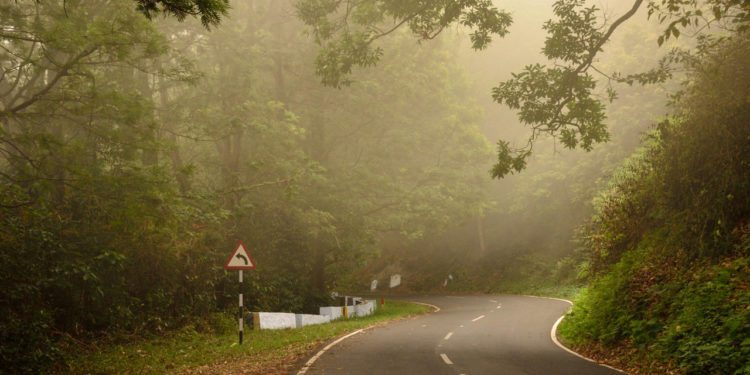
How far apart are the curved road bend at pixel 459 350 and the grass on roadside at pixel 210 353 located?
1.01 meters

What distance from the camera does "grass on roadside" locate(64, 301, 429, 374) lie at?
11.9m

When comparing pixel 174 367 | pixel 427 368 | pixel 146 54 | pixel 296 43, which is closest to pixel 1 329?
pixel 174 367

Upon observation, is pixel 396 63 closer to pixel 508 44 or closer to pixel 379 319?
pixel 379 319

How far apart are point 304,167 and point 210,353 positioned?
9952 mm

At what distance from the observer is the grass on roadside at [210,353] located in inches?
468

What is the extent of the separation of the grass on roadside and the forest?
834mm

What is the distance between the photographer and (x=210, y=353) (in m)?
14.1

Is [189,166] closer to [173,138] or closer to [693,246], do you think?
[173,138]

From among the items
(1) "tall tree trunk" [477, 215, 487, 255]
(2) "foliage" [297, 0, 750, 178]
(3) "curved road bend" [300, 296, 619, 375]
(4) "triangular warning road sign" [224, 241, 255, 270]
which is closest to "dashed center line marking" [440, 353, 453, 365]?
(3) "curved road bend" [300, 296, 619, 375]

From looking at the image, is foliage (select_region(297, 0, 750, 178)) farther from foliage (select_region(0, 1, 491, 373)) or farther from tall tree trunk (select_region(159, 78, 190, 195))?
tall tree trunk (select_region(159, 78, 190, 195))

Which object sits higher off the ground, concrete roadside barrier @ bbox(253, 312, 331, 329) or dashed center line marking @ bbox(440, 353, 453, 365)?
concrete roadside barrier @ bbox(253, 312, 331, 329)

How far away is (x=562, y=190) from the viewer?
43.4 m

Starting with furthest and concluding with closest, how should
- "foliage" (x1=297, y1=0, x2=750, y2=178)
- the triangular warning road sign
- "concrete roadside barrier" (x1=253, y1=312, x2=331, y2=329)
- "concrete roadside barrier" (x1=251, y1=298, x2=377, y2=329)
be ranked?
"concrete roadside barrier" (x1=251, y1=298, x2=377, y2=329), "concrete roadside barrier" (x1=253, y1=312, x2=331, y2=329), the triangular warning road sign, "foliage" (x1=297, y1=0, x2=750, y2=178)

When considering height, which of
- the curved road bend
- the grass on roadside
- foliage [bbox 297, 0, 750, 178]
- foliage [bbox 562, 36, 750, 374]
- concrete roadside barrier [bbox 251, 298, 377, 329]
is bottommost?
the curved road bend
